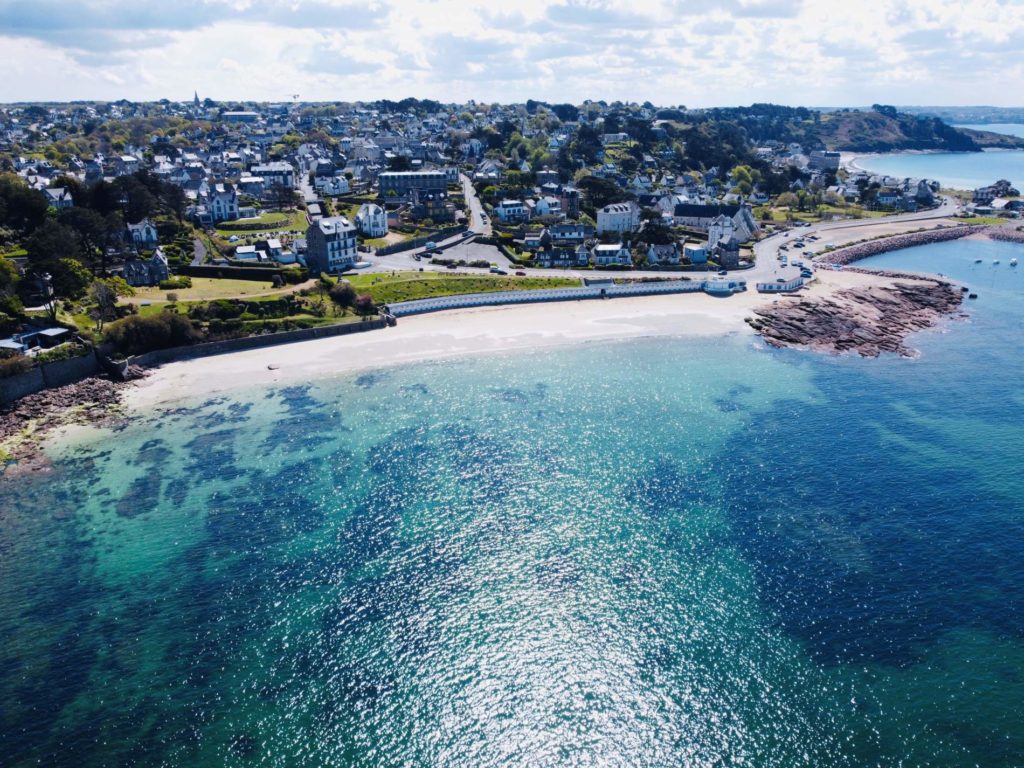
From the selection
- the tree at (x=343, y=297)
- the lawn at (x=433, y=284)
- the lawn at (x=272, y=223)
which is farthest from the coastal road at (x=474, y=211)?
the tree at (x=343, y=297)

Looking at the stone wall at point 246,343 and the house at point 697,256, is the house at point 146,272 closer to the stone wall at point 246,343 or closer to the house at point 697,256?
the stone wall at point 246,343

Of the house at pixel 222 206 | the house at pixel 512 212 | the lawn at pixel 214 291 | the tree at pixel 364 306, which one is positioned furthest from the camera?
the house at pixel 512 212

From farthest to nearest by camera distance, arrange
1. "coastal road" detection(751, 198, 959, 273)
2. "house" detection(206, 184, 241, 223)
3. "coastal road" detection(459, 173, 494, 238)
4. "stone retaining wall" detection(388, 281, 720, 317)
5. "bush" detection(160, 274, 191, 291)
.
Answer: "coastal road" detection(459, 173, 494, 238) < "house" detection(206, 184, 241, 223) < "coastal road" detection(751, 198, 959, 273) < "stone retaining wall" detection(388, 281, 720, 317) < "bush" detection(160, 274, 191, 291)

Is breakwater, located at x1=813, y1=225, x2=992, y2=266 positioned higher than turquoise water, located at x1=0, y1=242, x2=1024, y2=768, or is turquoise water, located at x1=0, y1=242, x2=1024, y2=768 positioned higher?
breakwater, located at x1=813, y1=225, x2=992, y2=266

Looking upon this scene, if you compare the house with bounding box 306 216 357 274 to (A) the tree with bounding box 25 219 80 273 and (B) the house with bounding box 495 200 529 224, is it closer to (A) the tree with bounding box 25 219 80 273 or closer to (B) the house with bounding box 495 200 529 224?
(A) the tree with bounding box 25 219 80 273

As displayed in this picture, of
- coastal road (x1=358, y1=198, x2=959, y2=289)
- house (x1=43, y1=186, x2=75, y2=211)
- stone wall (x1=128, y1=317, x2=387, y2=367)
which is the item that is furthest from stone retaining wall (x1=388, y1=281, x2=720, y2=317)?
house (x1=43, y1=186, x2=75, y2=211)

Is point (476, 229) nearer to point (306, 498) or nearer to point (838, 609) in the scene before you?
point (306, 498)

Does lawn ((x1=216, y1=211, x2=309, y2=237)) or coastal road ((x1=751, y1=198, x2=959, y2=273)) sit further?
coastal road ((x1=751, y1=198, x2=959, y2=273))
